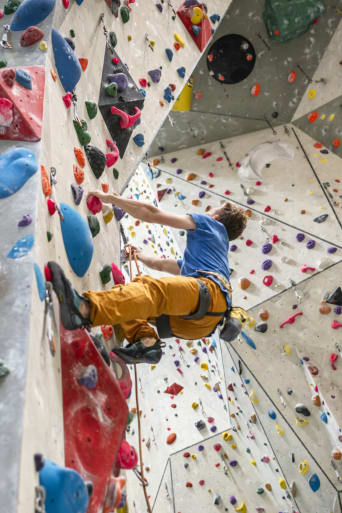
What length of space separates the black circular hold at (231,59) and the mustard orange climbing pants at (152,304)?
278cm

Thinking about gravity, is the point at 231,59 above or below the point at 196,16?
above

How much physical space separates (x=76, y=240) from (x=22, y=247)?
19.2 inches

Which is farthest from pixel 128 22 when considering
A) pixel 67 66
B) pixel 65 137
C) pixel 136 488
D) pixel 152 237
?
pixel 136 488

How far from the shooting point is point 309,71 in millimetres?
4750

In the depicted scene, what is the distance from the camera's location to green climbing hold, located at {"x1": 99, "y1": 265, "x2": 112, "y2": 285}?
2601mm

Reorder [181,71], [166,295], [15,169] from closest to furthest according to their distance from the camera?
[15,169] < [166,295] < [181,71]

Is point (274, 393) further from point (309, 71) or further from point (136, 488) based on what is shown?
point (309, 71)

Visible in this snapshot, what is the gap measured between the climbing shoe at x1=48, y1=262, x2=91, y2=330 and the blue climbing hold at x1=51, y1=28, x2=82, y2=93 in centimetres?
96

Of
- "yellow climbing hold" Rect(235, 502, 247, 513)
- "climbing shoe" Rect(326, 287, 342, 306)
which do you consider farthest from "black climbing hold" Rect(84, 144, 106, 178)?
"yellow climbing hold" Rect(235, 502, 247, 513)

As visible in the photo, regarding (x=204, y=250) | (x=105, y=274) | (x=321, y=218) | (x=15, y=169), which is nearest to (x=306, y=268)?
(x=321, y=218)

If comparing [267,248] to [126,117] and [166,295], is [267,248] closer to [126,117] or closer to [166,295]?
[126,117]

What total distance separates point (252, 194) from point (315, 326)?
1234mm

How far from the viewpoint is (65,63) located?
2.43m

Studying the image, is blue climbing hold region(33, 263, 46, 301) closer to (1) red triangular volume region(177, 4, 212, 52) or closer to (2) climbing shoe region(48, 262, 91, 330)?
(2) climbing shoe region(48, 262, 91, 330)
